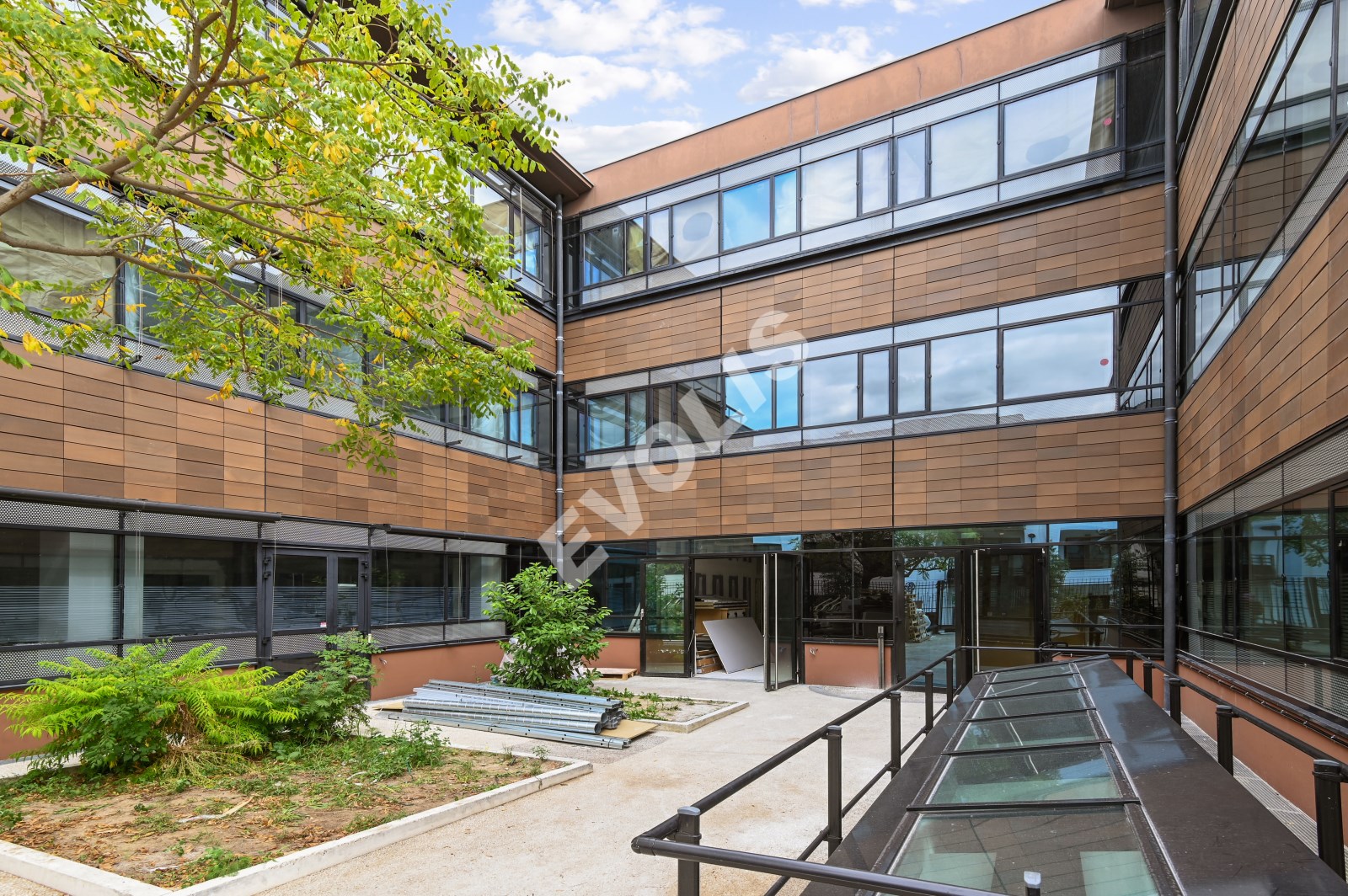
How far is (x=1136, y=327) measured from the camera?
1237 cm

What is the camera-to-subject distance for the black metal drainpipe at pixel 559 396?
704 inches

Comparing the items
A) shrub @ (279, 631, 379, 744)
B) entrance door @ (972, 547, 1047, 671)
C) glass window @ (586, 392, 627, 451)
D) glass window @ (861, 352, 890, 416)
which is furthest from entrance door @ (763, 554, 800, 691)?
shrub @ (279, 631, 379, 744)

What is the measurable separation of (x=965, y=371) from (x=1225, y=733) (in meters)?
10.3

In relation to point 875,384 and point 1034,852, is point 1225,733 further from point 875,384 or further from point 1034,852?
point 875,384

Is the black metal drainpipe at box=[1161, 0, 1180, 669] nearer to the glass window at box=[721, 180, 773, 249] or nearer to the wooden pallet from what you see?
the glass window at box=[721, 180, 773, 249]

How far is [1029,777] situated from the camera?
10.4ft

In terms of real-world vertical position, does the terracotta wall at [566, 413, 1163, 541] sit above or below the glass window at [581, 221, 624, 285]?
below

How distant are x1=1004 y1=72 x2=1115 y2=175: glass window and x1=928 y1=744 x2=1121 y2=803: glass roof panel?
12.3 m

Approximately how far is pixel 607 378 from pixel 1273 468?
12681 millimetres

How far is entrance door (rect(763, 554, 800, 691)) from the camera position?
1471cm

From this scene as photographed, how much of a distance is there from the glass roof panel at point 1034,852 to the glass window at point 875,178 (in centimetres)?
1362

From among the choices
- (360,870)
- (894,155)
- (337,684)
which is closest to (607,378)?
(894,155)

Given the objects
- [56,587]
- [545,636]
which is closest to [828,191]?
[545,636]

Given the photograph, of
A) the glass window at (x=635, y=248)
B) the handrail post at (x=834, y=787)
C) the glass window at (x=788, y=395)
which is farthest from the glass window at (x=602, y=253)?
the handrail post at (x=834, y=787)
